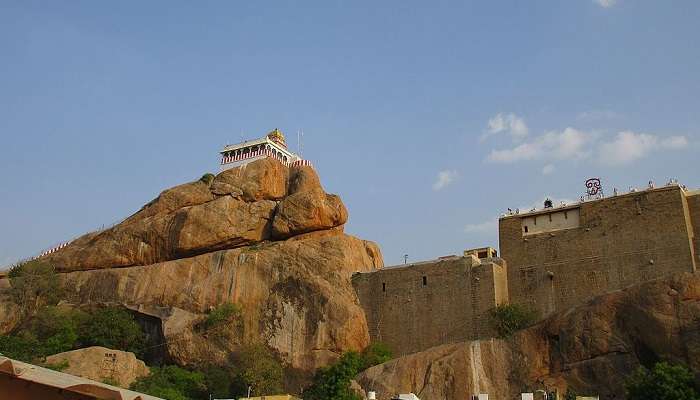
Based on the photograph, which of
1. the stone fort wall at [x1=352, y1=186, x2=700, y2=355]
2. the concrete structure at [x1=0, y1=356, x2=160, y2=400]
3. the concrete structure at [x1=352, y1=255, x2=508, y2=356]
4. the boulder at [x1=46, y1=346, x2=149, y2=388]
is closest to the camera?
the concrete structure at [x1=0, y1=356, x2=160, y2=400]

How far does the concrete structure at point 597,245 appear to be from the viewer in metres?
42.3

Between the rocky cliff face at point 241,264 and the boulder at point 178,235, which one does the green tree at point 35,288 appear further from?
the boulder at point 178,235

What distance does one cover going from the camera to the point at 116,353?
155ft

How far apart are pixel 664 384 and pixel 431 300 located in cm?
1894

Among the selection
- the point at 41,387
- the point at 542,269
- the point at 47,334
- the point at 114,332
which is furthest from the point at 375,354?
the point at 41,387

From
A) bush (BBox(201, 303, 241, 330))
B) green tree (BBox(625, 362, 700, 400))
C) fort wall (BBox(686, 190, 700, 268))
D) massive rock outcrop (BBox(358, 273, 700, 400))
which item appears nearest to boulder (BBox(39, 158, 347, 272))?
bush (BBox(201, 303, 241, 330))

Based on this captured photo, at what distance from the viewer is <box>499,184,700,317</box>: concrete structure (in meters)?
42.3

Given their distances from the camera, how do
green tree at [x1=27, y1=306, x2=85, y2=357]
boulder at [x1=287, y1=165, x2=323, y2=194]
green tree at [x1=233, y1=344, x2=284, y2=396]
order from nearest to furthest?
1. green tree at [x1=233, y1=344, x2=284, y2=396]
2. green tree at [x1=27, y1=306, x2=85, y2=357]
3. boulder at [x1=287, y1=165, x2=323, y2=194]

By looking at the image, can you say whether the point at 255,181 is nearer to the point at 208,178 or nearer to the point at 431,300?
the point at 208,178

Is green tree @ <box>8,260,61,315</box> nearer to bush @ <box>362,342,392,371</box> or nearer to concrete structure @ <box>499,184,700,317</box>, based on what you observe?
bush @ <box>362,342,392,371</box>

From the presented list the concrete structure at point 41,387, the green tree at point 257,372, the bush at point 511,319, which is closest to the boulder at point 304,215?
the green tree at point 257,372

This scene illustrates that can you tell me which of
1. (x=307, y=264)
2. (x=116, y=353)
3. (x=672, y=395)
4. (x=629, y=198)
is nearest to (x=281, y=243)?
(x=307, y=264)

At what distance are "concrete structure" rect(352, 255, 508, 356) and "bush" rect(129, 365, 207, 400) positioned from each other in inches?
456

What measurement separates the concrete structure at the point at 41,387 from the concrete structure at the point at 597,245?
2778 cm
